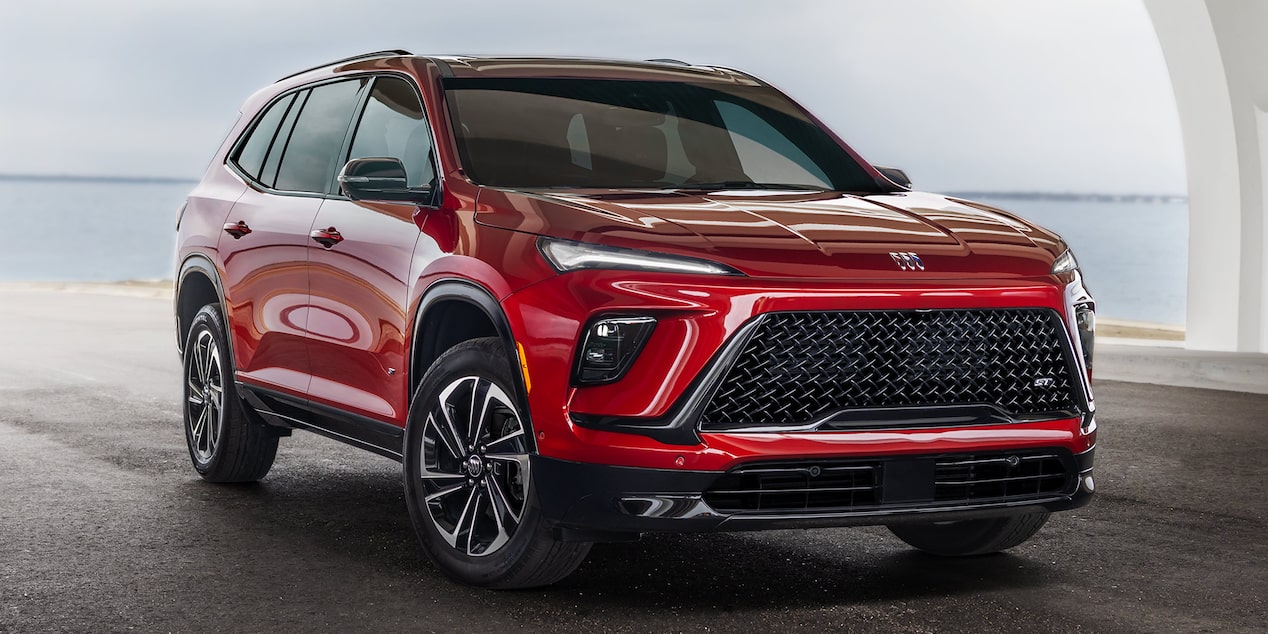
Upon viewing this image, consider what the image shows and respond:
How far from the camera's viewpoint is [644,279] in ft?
15.2

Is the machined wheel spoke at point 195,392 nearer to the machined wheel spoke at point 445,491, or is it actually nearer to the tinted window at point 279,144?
the tinted window at point 279,144

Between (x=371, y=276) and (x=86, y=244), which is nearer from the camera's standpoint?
(x=371, y=276)

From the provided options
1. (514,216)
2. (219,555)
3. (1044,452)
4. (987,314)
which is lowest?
(219,555)

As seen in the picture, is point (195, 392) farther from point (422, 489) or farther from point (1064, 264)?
point (1064, 264)

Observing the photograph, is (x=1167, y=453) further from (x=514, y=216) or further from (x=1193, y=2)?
(x=1193, y=2)

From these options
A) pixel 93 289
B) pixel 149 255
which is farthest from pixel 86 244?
pixel 93 289

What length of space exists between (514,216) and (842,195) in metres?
1.37

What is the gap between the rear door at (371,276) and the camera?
18.5 feet

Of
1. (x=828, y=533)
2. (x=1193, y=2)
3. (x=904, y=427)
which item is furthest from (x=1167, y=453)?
(x=1193, y=2)

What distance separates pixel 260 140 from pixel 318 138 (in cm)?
74

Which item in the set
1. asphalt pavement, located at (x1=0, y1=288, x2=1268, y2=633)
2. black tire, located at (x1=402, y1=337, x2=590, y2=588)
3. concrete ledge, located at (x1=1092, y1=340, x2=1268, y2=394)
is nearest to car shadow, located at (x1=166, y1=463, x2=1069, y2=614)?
asphalt pavement, located at (x1=0, y1=288, x2=1268, y2=633)

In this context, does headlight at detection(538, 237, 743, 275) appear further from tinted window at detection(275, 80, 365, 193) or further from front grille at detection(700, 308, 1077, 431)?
tinted window at detection(275, 80, 365, 193)

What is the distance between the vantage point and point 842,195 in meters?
5.82

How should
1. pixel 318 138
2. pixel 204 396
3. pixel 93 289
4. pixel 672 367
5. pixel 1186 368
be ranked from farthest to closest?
pixel 93 289, pixel 1186 368, pixel 204 396, pixel 318 138, pixel 672 367
